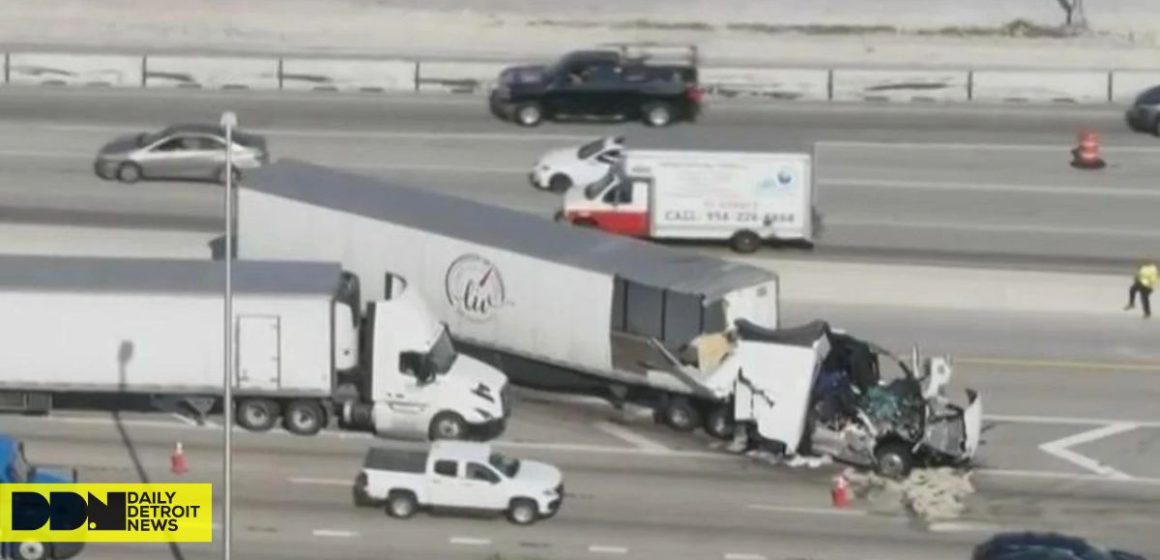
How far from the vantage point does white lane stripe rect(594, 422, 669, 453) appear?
136 feet

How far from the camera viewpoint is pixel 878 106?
60.2 metres

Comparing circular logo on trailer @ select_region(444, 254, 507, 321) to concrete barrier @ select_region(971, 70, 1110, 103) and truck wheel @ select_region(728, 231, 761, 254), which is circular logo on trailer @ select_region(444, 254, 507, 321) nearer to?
truck wheel @ select_region(728, 231, 761, 254)

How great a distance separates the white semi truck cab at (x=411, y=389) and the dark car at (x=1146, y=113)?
69.3ft

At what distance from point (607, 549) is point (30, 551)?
721 centimetres

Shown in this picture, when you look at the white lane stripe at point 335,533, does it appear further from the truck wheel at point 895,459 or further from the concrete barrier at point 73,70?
the concrete barrier at point 73,70

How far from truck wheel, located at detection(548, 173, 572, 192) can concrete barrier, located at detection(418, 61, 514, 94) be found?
7.29 metres

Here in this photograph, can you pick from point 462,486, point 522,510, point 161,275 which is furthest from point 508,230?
point 522,510

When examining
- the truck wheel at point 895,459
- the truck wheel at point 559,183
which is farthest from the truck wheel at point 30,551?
the truck wheel at point 559,183

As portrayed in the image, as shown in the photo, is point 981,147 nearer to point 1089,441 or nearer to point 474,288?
point 1089,441

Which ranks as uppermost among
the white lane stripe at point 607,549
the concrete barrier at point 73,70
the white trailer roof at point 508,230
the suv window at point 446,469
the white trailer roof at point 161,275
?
the concrete barrier at point 73,70

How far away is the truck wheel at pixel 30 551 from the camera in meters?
35.2

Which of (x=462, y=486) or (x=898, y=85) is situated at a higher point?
(x=898, y=85)

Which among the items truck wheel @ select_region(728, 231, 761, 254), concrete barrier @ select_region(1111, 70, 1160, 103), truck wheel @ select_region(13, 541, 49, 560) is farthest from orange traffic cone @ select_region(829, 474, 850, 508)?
concrete barrier @ select_region(1111, 70, 1160, 103)

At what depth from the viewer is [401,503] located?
37812mm
